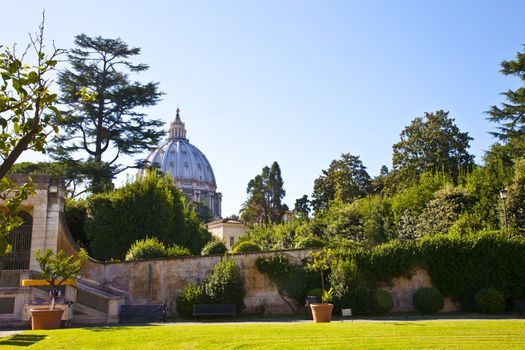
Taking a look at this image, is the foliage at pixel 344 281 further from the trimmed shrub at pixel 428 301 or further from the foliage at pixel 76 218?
the foliage at pixel 76 218

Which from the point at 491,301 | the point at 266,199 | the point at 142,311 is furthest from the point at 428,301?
the point at 266,199

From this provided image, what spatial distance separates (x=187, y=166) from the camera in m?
122

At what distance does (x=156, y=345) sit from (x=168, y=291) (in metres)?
10.3

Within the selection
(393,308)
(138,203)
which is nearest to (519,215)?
(393,308)

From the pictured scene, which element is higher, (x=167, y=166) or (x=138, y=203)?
(x=167, y=166)

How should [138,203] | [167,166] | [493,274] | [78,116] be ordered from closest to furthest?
[493,274] < [138,203] < [78,116] < [167,166]

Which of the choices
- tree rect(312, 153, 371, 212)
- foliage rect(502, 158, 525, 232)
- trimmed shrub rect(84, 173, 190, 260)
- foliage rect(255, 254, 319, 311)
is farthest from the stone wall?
tree rect(312, 153, 371, 212)

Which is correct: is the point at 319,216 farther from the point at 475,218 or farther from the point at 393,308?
the point at 393,308

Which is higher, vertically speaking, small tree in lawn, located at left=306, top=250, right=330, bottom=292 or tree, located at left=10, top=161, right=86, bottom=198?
tree, located at left=10, top=161, right=86, bottom=198

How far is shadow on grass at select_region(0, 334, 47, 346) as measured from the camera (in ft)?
37.5

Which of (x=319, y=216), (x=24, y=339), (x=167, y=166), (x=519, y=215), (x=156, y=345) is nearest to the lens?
(x=156, y=345)

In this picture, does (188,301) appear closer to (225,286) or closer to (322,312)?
(225,286)

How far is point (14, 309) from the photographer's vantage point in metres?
17.2

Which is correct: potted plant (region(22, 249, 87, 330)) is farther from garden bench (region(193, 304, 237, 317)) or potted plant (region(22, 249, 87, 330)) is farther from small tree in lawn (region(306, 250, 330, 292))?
small tree in lawn (region(306, 250, 330, 292))
